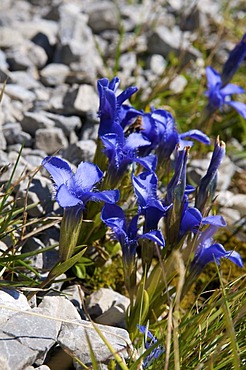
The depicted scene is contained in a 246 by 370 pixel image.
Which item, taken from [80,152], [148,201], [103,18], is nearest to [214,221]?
[148,201]

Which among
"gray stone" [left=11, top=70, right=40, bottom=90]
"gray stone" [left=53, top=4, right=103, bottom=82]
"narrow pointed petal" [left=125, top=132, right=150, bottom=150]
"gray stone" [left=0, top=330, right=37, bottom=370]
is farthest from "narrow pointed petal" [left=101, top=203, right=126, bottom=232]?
"gray stone" [left=53, top=4, right=103, bottom=82]

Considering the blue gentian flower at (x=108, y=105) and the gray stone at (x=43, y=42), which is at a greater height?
the blue gentian flower at (x=108, y=105)

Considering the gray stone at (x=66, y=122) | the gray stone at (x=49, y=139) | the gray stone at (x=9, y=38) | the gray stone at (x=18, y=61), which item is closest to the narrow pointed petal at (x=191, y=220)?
the gray stone at (x=49, y=139)

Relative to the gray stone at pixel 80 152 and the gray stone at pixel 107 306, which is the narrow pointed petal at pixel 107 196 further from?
the gray stone at pixel 80 152

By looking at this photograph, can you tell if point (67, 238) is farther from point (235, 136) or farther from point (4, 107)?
point (235, 136)

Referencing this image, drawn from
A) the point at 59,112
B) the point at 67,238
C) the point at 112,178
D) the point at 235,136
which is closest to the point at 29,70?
the point at 59,112

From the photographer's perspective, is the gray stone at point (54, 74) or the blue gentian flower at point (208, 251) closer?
the blue gentian flower at point (208, 251)
